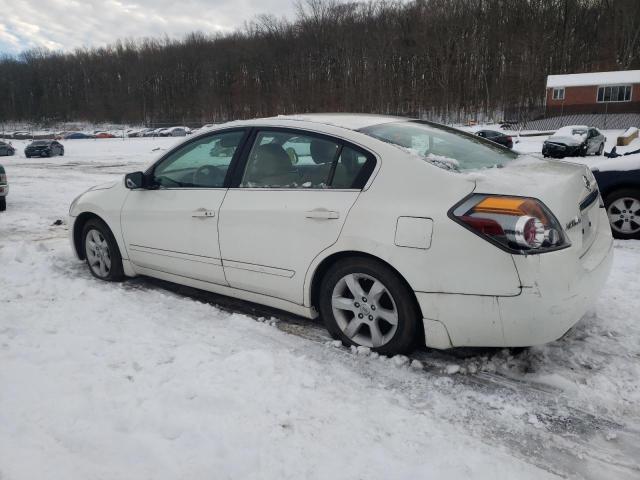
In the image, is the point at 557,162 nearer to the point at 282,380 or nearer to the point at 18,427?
the point at 282,380

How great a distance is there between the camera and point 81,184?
14117 mm

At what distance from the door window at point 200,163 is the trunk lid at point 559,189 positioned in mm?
1905

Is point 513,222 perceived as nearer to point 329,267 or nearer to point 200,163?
point 329,267

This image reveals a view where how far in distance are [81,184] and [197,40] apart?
9533 centimetres

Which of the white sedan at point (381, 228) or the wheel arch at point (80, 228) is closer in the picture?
the white sedan at point (381, 228)

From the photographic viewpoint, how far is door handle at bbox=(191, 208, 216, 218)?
377cm

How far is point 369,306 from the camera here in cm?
310

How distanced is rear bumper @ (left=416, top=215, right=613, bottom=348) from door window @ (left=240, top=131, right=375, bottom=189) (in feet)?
3.03

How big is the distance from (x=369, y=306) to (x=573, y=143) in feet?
73.3

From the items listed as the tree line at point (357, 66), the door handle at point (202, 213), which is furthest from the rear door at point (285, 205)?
the tree line at point (357, 66)

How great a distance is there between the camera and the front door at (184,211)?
3.84 metres

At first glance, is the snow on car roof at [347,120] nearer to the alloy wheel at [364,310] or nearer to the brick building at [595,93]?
the alloy wheel at [364,310]

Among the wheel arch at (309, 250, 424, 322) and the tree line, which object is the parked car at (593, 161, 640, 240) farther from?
the tree line

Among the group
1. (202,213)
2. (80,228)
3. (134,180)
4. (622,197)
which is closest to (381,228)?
(202,213)
